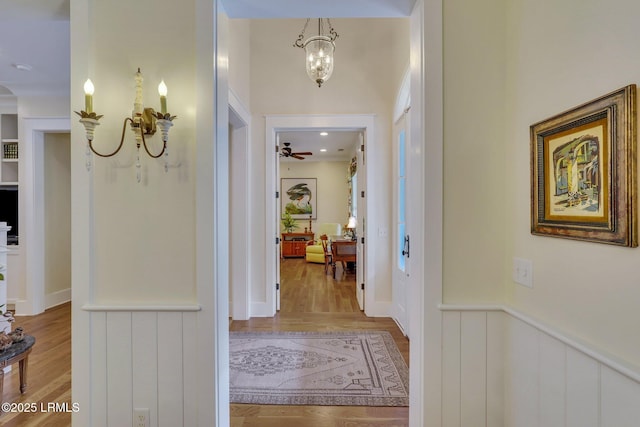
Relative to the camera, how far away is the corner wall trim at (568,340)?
863 millimetres

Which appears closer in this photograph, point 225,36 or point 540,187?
point 540,187

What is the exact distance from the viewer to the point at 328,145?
7227 mm

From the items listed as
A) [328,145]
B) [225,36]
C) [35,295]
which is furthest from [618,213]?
[328,145]

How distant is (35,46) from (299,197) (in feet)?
22.8

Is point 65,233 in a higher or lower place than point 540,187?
lower

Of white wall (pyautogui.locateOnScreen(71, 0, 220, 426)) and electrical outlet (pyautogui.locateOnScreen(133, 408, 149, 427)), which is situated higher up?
white wall (pyautogui.locateOnScreen(71, 0, 220, 426))

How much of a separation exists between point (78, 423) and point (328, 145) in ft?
21.4

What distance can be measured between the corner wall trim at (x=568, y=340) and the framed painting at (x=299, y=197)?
7863 mm

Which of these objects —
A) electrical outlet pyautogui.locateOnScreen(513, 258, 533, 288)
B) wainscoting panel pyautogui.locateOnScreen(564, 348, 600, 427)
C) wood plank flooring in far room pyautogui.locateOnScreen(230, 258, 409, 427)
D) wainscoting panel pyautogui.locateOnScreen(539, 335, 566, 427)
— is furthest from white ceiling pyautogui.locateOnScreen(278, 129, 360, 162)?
wainscoting panel pyautogui.locateOnScreen(564, 348, 600, 427)

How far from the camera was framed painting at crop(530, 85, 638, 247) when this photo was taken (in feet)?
2.84

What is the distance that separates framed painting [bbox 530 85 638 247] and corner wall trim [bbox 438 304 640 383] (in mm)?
361

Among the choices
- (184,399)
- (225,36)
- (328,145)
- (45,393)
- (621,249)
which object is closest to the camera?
(621,249)

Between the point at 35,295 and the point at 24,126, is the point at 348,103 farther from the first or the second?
the point at 35,295

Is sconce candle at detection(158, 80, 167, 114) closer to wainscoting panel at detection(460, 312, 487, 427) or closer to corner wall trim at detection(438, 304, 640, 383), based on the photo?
corner wall trim at detection(438, 304, 640, 383)
